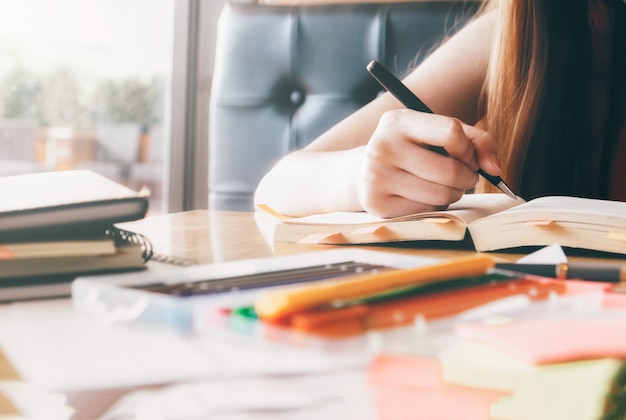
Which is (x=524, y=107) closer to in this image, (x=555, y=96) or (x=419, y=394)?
(x=555, y=96)

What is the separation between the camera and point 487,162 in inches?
25.0

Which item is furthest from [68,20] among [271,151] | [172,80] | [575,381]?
[575,381]

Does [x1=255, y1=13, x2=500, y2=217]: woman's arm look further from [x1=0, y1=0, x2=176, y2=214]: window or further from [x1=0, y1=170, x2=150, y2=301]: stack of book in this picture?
[x1=0, y1=0, x2=176, y2=214]: window

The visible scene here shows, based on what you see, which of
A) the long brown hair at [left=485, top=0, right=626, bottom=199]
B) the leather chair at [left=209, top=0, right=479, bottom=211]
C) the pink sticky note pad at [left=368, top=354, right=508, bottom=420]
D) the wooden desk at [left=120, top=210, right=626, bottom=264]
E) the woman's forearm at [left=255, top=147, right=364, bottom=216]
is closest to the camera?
the pink sticky note pad at [left=368, top=354, right=508, bottom=420]

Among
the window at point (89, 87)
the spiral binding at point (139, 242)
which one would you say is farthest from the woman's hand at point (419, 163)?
the window at point (89, 87)

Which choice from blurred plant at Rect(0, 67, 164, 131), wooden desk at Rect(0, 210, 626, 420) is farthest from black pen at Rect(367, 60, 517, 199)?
blurred plant at Rect(0, 67, 164, 131)

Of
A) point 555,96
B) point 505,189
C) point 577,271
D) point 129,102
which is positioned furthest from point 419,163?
point 129,102

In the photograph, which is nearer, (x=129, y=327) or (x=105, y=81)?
(x=129, y=327)

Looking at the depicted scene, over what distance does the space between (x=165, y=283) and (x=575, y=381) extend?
0.53ft

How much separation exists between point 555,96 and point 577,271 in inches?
29.4

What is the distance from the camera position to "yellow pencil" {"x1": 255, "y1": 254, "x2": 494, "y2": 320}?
212 mm

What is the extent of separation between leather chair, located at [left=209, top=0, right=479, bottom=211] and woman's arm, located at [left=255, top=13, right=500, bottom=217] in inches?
9.4

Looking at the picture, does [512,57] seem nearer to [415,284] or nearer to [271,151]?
[271,151]

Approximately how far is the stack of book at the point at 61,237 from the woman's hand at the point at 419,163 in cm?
29
